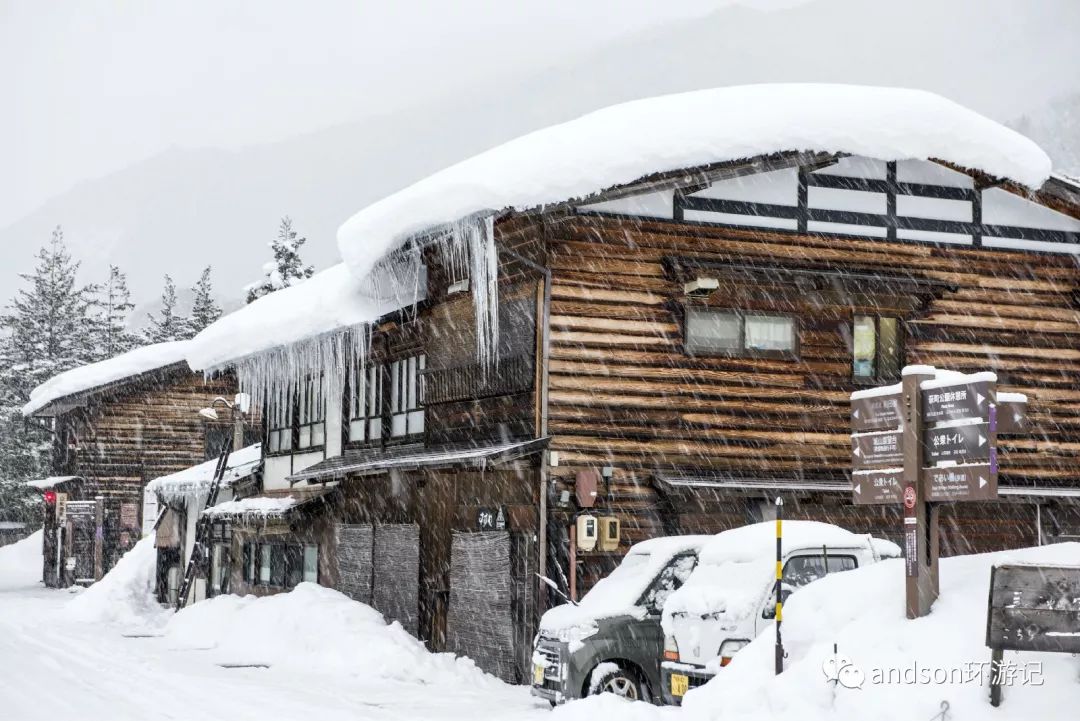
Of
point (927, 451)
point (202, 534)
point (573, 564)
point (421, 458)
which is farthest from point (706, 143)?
point (202, 534)

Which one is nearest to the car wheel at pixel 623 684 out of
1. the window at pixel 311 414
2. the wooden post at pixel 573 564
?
the wooden post at pixel 573 564

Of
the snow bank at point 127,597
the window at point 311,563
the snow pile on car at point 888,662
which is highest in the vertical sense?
the snow pile on car at point 888,662

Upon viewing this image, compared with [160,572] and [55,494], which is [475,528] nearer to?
[160,572]

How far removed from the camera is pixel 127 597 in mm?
30078

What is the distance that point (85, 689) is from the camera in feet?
47.7

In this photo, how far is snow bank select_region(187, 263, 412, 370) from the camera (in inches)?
834

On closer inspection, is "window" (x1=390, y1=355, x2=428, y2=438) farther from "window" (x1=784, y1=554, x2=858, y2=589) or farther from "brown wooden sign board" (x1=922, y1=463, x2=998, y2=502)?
"brown wooden sign board" (x1=922, y1=463, x2=998, y2=502)

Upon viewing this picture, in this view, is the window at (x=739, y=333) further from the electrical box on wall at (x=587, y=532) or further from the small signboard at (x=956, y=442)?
the small signboard at (x=956, y=442)

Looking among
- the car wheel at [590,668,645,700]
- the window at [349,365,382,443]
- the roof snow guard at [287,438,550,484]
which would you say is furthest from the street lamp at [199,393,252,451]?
the car wheel at [590,668,645,700]

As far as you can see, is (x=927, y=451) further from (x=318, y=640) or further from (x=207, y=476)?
(x=207, y=476)

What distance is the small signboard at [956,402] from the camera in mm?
8875

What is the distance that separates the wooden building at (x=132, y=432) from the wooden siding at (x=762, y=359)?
2466cm

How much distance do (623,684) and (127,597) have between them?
20.9 metres

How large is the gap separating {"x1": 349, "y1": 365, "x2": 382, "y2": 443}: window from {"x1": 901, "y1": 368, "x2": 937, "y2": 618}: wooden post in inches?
571
